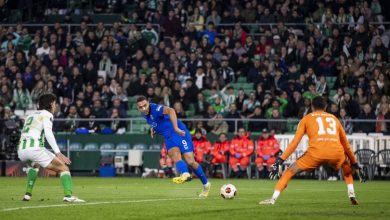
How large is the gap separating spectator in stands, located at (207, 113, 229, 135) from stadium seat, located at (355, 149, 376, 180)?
15.4 feet

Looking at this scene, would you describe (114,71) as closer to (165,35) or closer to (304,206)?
(165,35)

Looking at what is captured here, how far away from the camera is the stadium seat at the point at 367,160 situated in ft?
101

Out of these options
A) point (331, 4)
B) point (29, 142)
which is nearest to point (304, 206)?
point (29, 142)

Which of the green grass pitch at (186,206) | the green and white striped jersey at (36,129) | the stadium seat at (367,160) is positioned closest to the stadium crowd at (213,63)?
the stadium seat at (367,160)

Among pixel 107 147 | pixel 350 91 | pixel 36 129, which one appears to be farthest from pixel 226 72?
pixel 36 129

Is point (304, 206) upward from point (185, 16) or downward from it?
downward

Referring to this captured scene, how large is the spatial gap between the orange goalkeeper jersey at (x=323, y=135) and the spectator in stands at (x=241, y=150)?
15.1 metres

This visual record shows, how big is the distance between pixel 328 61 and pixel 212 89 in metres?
4.15

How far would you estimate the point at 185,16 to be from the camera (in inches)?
1522

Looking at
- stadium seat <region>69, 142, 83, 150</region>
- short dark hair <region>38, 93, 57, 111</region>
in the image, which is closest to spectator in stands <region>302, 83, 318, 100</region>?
stadium seat <region>69, 142, 83, 150</region>

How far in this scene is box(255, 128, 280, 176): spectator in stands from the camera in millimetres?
31453

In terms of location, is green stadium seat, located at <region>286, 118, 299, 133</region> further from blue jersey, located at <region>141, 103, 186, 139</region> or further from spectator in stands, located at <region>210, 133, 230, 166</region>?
blue jersey, located at <region>141, 103, 186, 139</region>

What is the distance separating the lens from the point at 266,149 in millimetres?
31578

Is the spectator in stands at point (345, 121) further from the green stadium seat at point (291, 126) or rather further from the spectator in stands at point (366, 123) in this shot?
the green stadium seat at point (291, 126)
